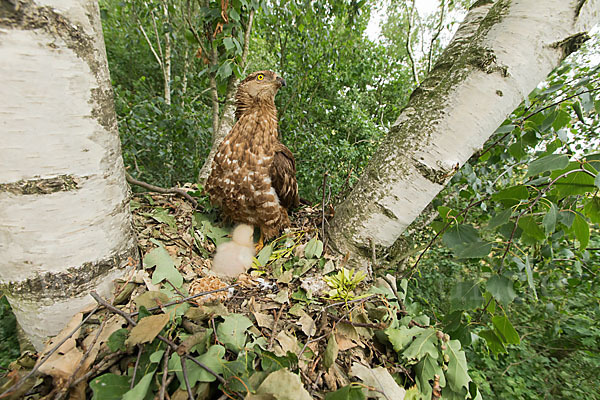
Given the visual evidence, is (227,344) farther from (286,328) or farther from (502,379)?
(502,379)

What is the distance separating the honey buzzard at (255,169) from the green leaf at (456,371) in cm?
115

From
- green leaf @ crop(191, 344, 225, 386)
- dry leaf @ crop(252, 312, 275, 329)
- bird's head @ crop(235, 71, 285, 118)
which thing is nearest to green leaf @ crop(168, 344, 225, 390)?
green leaf @ crop(191, 344, 225, 386)

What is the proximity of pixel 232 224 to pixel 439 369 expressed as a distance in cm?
145

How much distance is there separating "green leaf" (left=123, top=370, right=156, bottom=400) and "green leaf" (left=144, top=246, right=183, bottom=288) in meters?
0.43

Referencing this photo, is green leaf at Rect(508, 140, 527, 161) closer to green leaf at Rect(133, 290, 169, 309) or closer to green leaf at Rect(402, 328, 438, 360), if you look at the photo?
green leaf at Rect(402, 328, 438, 360)

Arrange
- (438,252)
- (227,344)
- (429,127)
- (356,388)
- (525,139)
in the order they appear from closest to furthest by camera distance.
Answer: (356,388)
(227,344)
(429,127)
(525,139)
(438,252)

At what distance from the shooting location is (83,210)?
82cm

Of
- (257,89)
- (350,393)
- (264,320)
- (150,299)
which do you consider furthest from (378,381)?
(257,89)

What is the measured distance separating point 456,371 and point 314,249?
733mm

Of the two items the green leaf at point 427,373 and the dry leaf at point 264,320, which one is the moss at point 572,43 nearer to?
the green leaf at point 427,373

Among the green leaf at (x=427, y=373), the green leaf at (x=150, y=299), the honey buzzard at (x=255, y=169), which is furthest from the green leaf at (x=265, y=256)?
the green leaf at (x=427, y=373)

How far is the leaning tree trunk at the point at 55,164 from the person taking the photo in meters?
0.65

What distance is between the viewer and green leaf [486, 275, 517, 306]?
85cm

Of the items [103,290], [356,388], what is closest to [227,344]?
[356,388]
